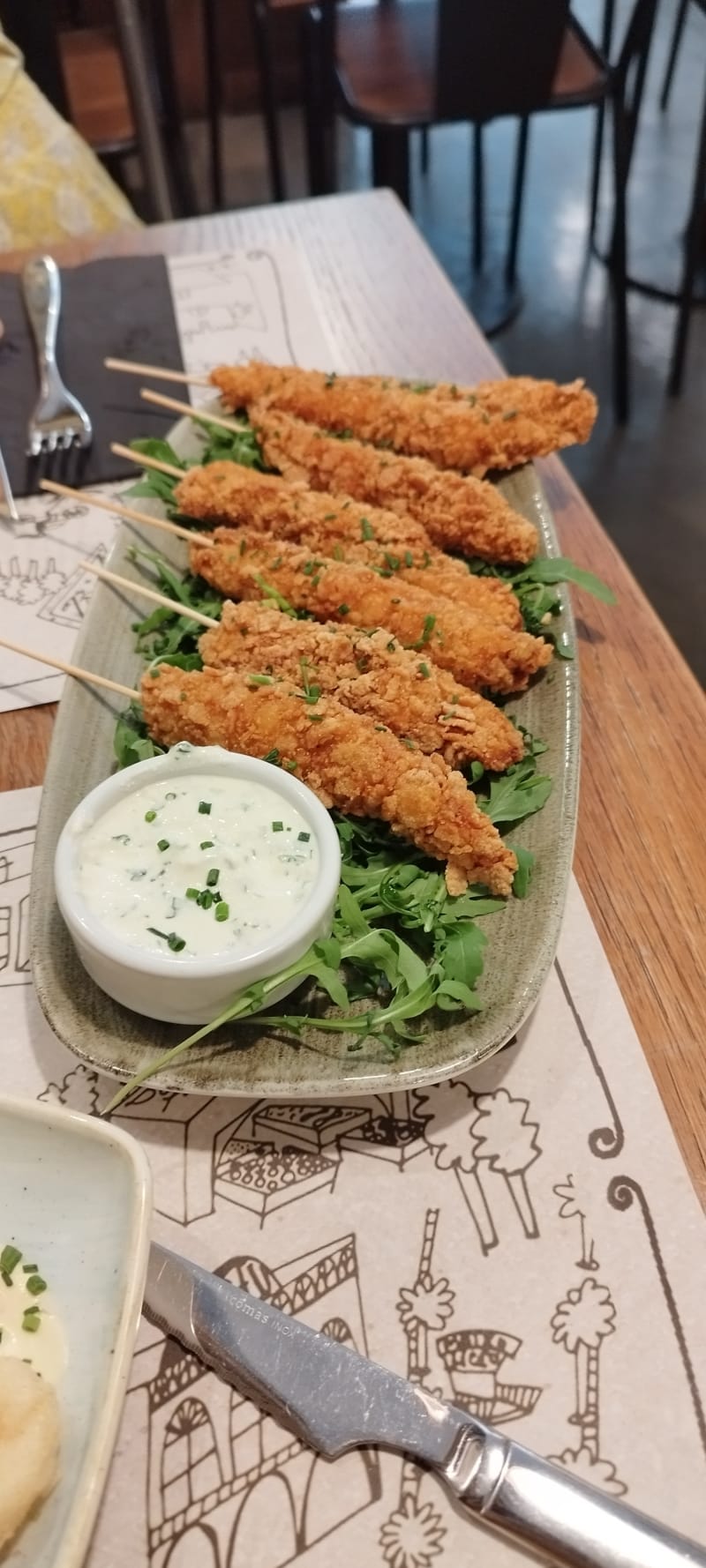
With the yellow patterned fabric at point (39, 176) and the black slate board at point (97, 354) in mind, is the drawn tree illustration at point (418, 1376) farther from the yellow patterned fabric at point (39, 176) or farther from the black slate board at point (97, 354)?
the yellow patterned fabric at point (39, 176)

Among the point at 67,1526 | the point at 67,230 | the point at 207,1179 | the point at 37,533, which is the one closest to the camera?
the point at 67,1526

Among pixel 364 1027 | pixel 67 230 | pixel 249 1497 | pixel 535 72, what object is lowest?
pixel 249 1497

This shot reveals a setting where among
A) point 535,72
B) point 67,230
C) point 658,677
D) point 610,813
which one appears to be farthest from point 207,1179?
point 535,72

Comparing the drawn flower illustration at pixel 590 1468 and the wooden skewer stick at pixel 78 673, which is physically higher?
the wooden skewer stick at pixel 78 673

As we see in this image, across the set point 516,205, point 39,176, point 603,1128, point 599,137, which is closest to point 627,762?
point 603,1128

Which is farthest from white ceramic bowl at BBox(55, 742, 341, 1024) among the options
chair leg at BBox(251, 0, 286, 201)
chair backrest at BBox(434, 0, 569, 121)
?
chair leg at BBox(251, 0, 286, 201)

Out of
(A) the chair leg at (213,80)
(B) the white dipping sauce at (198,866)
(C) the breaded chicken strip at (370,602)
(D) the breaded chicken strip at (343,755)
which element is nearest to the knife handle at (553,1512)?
(B) the white dipping sauce at (198,866)

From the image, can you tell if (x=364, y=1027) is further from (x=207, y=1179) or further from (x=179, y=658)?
(x=179, y=658)

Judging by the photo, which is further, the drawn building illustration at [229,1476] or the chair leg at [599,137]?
the chair leg at [599,137]
